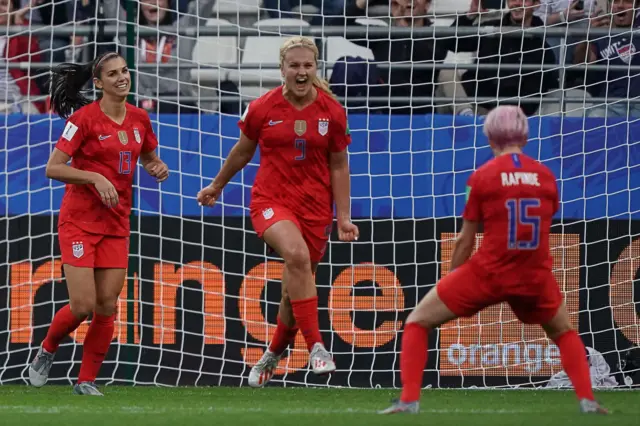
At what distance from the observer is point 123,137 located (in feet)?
26.0

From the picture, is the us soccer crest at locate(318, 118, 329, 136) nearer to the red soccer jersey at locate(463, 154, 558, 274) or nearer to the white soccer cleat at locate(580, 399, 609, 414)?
the red soccer jersey at locate(463, 154, 558, 274)

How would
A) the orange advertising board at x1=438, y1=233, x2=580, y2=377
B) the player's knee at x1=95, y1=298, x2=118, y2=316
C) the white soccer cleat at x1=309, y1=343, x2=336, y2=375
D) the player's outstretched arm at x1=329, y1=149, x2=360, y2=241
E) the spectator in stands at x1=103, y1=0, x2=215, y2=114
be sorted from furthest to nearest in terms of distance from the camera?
the spectator in stands at x1=103, y1=0, x2=215, y2=114 < the orange advertising board at x1=438, y1=233, x2=580, y2=377 < the player's knee at x1=95, y1=298, x2=118, y2=316 < the player's outstretched arm at x1=329, y1=149, x2=360, y2=241 < the white soccer cleat at x1=309, y1=343, x2=336, y2=375

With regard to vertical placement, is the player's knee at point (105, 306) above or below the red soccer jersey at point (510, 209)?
below

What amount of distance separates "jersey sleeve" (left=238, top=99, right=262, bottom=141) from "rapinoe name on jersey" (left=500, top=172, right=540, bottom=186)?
2.34 metres

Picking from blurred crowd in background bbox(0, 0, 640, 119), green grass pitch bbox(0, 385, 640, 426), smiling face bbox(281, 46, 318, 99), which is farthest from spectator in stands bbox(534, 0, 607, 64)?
smiling face bbox(281, 46, 318, 99)

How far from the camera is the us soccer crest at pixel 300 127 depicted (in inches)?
300

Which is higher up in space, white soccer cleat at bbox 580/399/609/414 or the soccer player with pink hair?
the soccer player with pink hair

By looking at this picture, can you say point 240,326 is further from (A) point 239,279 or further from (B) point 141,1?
(B) point 141,1

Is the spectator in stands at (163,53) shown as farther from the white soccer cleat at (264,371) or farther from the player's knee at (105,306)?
the white soccer cleat at (264,371)

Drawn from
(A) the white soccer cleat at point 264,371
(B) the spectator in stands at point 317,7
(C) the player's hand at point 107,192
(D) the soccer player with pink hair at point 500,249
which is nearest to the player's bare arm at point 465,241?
(D) the soccer player with pink hair at point 500,249

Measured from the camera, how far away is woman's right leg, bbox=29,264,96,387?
25.7 feet

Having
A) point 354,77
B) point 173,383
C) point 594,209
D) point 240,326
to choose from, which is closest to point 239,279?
point 240,326

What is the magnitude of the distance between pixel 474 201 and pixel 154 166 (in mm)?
3087

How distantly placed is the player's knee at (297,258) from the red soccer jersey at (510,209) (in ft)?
5.60
